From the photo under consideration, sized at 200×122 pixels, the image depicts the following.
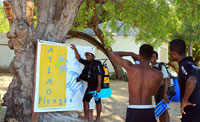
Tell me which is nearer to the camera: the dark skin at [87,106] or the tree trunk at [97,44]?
the dark skin at [87,106]

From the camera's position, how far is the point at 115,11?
1048cm

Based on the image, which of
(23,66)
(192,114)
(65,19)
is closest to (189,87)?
(192,114)

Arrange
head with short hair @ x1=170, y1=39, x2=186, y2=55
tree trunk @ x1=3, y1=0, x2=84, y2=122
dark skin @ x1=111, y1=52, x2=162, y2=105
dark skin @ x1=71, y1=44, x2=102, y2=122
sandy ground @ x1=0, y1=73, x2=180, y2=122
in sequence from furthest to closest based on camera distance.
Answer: sandy ground @ x1=0, y1=73, x2=180, y2=122, dark skin @ x1=71, y1=44, x2=102, y2=122, tree trunk @ x1=3, y1=0, x2=84, y2=122, head with short hair @ x1=170, y1=39, x2=186, y2=55, dark skin @ x1=111, y1=52, x2=162, y2=105

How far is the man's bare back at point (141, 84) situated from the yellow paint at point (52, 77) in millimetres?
2626

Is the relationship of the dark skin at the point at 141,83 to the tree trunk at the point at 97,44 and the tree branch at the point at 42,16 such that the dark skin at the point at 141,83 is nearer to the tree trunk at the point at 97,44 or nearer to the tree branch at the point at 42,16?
the tree branch at the point at 42,16

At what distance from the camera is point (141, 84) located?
137 inches

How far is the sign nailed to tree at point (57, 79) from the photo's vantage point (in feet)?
18.2

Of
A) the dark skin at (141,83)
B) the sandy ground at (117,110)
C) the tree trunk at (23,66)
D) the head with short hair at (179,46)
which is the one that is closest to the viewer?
the dark skin at (141,83)

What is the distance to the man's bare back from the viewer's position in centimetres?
348

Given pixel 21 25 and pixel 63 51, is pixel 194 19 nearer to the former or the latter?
pixel 63 51

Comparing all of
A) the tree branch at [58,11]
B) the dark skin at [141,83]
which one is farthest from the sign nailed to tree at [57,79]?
the dark skin at [141,83]

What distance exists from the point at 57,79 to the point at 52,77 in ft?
0.50

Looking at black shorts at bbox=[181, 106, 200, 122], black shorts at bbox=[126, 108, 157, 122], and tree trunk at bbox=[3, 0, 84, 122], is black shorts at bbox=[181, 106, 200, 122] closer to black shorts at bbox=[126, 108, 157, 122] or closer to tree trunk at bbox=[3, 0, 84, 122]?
black shorts at bbox=[126, 108, 157, 122]

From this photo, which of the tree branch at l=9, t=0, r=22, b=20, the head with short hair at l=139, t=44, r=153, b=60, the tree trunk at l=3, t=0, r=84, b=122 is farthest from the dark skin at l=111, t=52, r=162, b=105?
the tree branch at l=9, t=0, r=22, b=20
